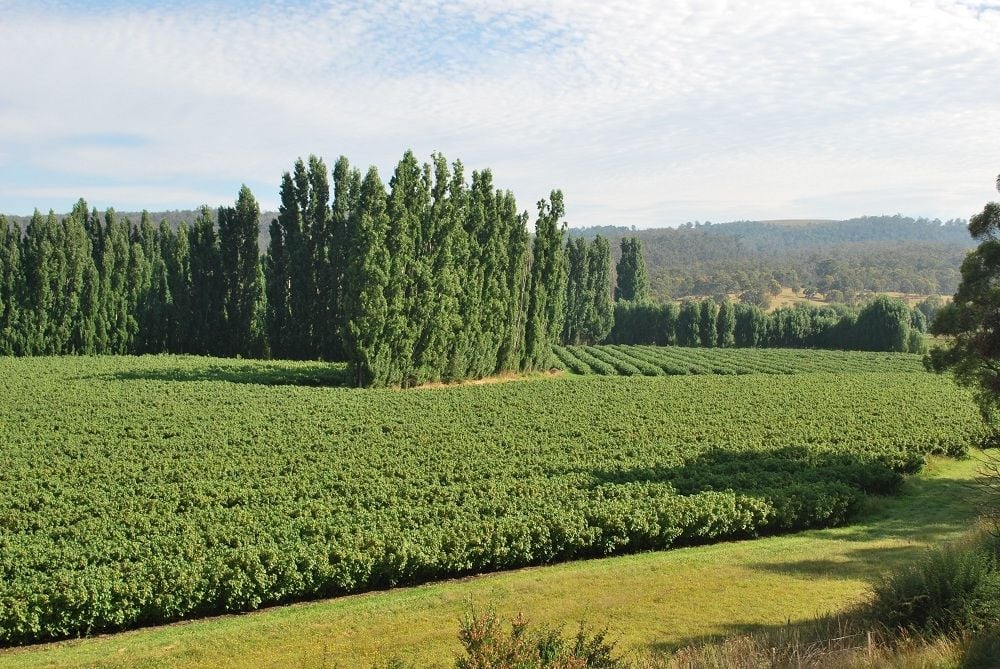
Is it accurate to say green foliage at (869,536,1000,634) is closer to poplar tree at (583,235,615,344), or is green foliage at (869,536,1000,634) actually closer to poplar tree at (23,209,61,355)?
poplar tree at (23,209,61,355)

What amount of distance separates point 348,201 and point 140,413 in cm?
2929

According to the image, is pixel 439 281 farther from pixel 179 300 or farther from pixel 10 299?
pixel 10 299

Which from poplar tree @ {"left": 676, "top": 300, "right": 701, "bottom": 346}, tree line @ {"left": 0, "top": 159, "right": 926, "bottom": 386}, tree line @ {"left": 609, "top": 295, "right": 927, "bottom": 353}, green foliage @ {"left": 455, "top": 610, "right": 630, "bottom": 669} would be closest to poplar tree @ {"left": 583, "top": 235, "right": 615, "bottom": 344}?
tree line @ {"left": 609, "top": 295, "right": 927, "bottom": 353}

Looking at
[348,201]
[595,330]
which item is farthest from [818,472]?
[595,330]

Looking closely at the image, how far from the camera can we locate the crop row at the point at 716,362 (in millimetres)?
54438

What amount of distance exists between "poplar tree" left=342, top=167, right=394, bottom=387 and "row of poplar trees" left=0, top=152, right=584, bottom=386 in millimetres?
88

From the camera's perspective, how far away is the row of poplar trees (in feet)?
131

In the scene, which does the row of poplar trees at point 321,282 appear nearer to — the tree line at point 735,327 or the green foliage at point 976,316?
the green foliage at point 976,316

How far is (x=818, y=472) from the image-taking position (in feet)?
72.9

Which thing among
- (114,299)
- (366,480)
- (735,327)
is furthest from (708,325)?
(366,480)

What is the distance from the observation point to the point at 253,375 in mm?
39594

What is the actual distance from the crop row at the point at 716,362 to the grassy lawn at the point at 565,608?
3550 centimetres

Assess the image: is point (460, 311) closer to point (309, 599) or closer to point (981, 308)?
point (981, 308)

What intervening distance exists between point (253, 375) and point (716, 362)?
1390 inches
